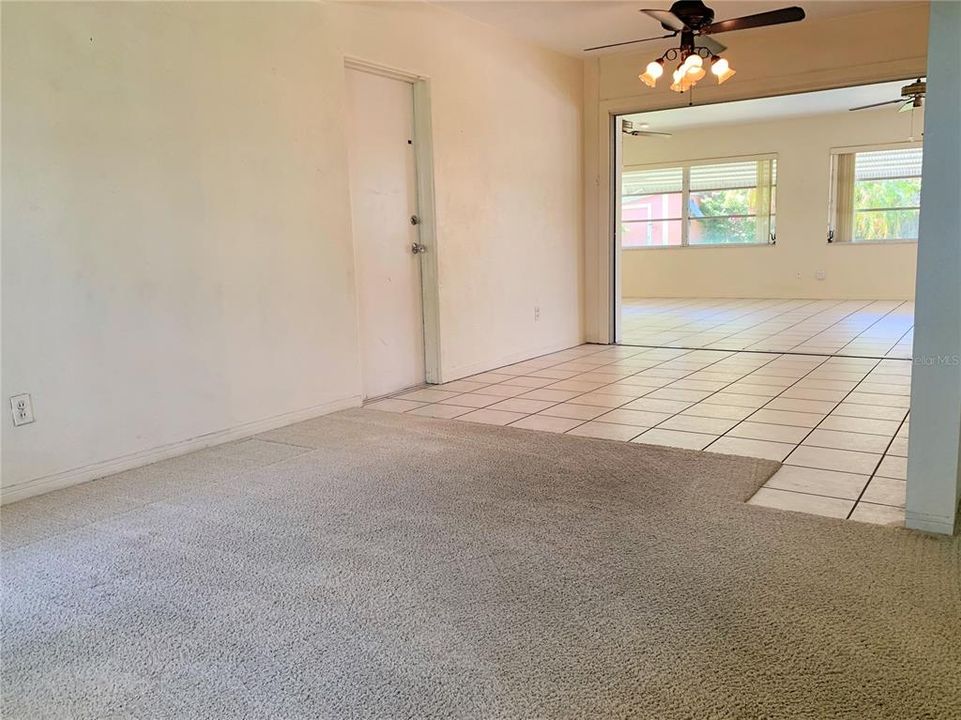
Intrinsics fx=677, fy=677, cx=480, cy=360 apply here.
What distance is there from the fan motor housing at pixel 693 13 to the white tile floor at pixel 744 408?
84.8 inches

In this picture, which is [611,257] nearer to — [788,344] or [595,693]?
[788,344]

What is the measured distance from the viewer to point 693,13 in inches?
153

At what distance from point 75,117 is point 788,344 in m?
5.18

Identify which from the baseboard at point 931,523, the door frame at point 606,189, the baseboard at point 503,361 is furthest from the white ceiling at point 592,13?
the baseboard at point 931,523

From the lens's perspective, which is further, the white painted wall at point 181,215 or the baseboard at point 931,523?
the white painted wall at point 181,215

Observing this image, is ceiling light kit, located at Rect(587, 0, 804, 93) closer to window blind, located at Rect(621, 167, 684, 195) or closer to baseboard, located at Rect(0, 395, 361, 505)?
baseboard, located at Rect(0, 395, 361, 505)

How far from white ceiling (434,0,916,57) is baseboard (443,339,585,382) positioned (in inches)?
93.5

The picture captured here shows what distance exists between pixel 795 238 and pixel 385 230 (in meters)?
7.45

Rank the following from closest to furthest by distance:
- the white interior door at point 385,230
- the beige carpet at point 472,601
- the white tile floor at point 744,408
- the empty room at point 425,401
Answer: the beige carpet at point 472,601 → the empty room at point 425,401 → the white tile floor at point 744,408 → the white interior door at point 385,230

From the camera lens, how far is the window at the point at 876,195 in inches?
356

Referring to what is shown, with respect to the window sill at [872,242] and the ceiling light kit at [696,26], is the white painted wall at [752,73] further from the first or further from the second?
the window sill at [872,242]

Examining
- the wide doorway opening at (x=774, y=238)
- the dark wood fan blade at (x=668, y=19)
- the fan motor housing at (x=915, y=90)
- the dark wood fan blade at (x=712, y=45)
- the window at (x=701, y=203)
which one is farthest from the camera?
the window at (x=701, y=203)

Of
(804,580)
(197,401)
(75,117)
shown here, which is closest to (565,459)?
(804,580)

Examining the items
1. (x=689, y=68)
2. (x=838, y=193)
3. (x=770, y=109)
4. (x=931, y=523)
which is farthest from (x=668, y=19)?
(x=838, y=193)
